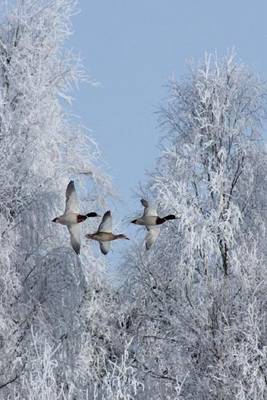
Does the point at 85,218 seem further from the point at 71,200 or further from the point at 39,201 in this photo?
the point at 39,201

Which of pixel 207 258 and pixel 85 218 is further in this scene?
pixel 207 258

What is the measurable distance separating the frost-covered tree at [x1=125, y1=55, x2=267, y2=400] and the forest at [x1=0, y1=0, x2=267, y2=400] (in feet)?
0.07

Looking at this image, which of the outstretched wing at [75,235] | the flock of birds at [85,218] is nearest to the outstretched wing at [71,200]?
the flock of birds at [85,218]

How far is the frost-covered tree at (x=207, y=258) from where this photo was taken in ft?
58.2

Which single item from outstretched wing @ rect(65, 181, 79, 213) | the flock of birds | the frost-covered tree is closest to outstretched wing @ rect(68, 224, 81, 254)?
the flock of birds

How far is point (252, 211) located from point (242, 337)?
3046 mm

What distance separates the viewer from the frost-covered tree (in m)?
17.8

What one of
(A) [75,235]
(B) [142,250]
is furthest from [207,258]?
(A) [75,235]

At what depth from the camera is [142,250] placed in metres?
20.0

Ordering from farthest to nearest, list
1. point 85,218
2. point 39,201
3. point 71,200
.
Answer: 1. point 39,201
2. point 71,200
3. point 85,218

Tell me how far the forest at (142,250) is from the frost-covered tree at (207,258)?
0.07 feet

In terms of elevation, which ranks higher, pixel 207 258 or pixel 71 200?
pixel 71 200

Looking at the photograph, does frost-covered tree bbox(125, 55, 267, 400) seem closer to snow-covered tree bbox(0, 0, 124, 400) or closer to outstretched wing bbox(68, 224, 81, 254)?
snow-covered tree bbox(0, 0, 124, 400)

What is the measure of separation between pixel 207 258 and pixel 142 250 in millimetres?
1334
